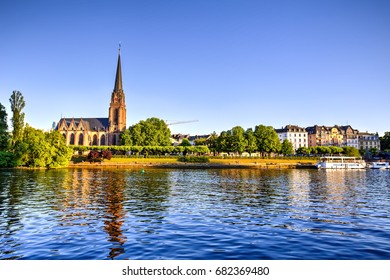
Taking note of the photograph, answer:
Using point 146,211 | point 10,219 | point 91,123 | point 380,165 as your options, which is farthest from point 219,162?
point 91,123

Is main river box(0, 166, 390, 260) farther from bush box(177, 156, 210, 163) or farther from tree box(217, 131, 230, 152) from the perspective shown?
tree box(217, 131, 230, 152)

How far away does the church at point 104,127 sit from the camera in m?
163

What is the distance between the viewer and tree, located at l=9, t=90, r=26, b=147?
7194cm

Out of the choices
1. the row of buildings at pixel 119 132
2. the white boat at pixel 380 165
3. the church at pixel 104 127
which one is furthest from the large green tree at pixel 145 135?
the white boat at pixel 380 165

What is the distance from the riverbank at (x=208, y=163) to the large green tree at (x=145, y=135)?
27.9m

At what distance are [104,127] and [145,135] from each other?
137 ft

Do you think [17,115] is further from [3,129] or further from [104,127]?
[104,127]

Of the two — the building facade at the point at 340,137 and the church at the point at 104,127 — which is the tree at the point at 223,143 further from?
the building facade at the point at 340,137

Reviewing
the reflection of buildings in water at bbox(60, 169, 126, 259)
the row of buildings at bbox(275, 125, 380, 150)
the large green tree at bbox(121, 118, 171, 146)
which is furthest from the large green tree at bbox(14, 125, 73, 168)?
the row of buildings at bbox(275, 125, 380, 150)

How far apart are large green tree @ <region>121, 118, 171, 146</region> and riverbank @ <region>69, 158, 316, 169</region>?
2792 cm

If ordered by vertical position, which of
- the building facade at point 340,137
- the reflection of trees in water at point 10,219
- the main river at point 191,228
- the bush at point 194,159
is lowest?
the main river at point 191,228

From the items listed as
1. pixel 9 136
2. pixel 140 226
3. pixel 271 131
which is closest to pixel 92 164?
pixel 9 136
